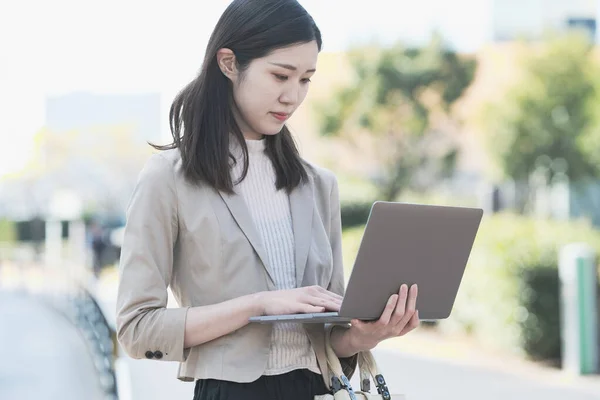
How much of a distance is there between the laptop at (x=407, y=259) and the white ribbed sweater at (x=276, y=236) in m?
0.18

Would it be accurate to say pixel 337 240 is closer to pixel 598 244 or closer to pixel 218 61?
pixel 218 61

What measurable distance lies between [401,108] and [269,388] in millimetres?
23641

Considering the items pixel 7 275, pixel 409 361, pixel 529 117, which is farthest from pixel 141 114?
pixel 409 361

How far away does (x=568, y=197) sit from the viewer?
33562mm

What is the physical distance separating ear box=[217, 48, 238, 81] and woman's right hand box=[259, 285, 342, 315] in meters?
0.55

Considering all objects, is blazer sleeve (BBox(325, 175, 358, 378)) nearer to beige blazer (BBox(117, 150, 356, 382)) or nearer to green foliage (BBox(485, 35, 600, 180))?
beige blazer (BBox(117, 150, 356, 382))

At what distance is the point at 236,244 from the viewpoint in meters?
2.41

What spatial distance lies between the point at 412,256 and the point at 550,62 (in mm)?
25192

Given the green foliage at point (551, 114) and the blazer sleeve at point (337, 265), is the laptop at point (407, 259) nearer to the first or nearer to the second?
the blazer sleeve at point (337, 265)

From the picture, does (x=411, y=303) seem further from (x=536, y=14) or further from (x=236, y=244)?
(x=536, y=14)

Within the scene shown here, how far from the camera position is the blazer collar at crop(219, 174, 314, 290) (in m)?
2.43

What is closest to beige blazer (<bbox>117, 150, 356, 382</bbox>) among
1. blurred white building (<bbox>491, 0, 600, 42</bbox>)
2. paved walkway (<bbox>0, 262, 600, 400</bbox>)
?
paved walkway (<bbox>0, 262, 600, 400</bbox>)

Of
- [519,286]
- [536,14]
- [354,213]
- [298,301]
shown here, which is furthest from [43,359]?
[536,14]

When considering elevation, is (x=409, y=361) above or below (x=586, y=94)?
below
